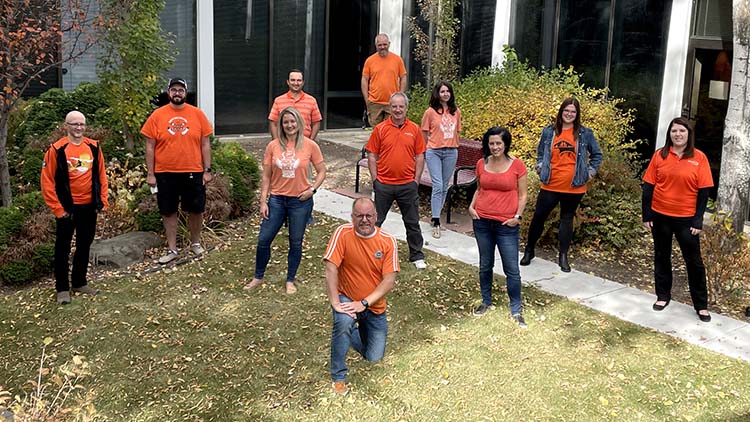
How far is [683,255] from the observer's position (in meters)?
7.48

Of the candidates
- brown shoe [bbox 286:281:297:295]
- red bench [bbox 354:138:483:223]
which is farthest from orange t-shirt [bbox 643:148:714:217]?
brown shoe [bbox 286:281:297:295]

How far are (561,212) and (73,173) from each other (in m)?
4.91

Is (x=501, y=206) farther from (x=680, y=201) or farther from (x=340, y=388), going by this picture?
(x=340, y=388)

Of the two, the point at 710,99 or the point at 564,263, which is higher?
the point at 710,99

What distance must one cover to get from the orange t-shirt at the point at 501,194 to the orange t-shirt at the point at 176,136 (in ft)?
10.0

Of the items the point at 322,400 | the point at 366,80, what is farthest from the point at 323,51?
the point at 322,400

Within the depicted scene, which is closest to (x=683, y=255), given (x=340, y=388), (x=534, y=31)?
(x=340, y=388)

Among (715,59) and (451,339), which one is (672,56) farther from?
(451,339)

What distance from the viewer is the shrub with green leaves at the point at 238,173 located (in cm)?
1034

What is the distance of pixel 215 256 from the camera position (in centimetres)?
892

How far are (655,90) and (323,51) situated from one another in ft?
25.3

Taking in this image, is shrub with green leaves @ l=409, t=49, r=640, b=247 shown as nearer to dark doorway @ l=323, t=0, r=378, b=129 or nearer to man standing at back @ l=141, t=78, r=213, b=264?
dark doorway @ l=323, t=0, r=378, b=129

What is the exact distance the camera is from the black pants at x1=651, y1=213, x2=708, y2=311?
291 inches

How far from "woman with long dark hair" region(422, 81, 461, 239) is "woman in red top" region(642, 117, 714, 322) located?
2789 mm
